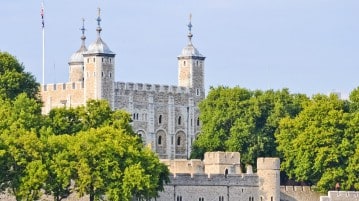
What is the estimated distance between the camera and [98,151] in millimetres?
104500

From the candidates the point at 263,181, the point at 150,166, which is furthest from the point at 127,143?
the point at 263,181

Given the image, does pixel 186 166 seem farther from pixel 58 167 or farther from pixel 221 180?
pixel 58 167

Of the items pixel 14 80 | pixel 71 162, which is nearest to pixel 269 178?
pixel 14 80

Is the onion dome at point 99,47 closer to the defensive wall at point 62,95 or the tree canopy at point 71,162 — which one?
the defensive wall at point 62,95

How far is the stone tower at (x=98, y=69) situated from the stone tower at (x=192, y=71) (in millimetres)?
8618

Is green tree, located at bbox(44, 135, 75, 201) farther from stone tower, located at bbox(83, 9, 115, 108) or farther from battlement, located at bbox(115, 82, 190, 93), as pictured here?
battlement, located at bbox(115, 82, 190, 93)

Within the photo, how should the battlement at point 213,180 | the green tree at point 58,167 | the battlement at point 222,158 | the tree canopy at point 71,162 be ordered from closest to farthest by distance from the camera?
1. the tree canopy at point 71,162
2. the green tree at point 58,167
3. the battlement at point 213,180
4. the battlement at point 222,158

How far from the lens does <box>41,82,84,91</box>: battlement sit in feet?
450

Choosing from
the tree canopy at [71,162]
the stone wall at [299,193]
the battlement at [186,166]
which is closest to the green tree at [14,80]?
the tree canopy at [71,162]

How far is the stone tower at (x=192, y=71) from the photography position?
142750mm

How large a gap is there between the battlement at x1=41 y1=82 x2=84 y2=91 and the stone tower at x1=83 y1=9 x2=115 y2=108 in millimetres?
1738

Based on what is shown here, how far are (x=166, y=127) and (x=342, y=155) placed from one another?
24167 millimetres

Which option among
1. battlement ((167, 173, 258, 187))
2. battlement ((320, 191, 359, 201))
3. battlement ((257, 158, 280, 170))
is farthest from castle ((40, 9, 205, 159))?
battlement ((320, 191, 359, 201))

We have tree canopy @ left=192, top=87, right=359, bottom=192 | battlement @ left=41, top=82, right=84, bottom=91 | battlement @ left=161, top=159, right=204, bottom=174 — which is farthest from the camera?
battlement @ left=41, top=82, right=84, bottom=91
